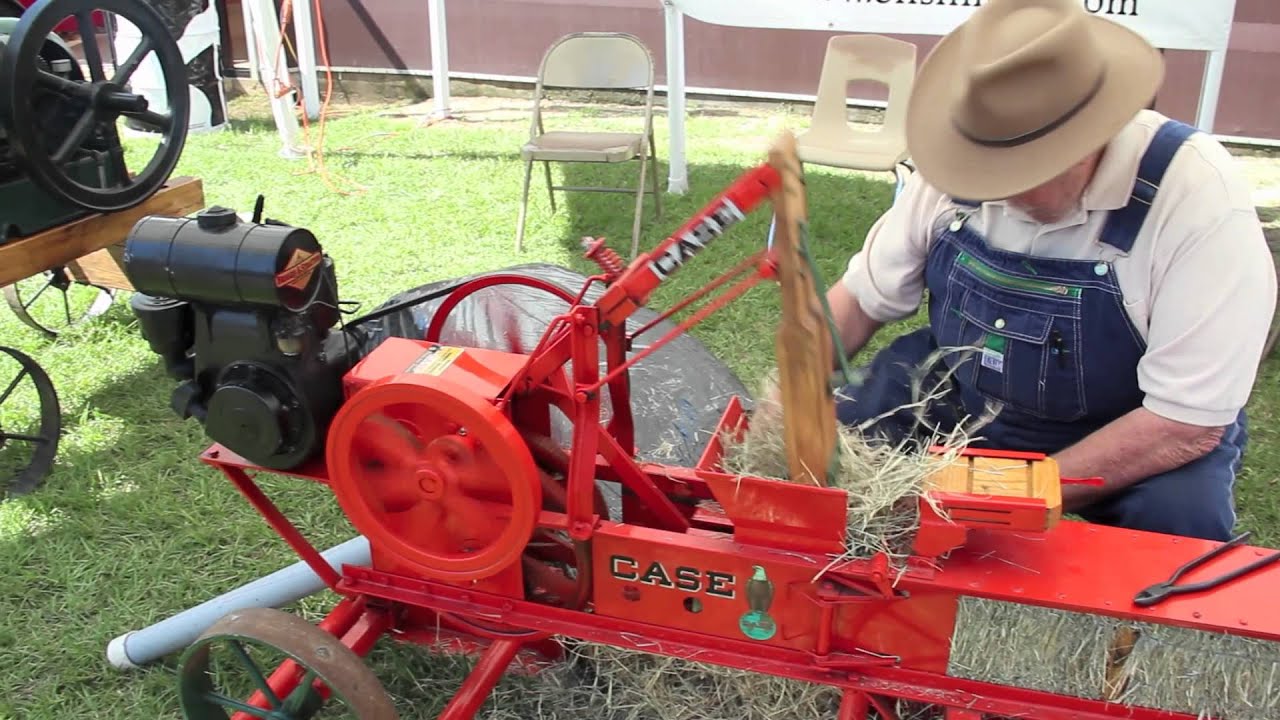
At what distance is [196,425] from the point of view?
12.2ft

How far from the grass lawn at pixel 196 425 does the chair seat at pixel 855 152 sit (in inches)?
14.2

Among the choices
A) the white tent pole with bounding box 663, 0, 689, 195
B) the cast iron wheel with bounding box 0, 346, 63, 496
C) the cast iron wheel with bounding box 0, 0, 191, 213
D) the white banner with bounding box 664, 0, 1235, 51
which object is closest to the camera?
the cast iron wheel with bounding box 0, 0, 191, 213

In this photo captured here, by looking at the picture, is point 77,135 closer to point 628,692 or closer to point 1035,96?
point 628,692

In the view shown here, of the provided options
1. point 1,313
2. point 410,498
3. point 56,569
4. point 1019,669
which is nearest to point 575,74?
point 1,313

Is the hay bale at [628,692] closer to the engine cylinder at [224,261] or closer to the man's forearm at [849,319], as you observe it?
Answer: the man's forearm at [849,319]

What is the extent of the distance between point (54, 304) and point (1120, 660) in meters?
4.51

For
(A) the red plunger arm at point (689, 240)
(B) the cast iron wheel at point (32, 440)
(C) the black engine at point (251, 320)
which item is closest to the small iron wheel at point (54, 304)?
(B) the cast iron wheel at point (32, 440)

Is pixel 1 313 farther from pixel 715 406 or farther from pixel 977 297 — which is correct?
pixel 977 297

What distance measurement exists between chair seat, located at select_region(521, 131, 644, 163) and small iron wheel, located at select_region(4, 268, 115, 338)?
81.5 inches

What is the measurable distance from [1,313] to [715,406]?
3.29 meters

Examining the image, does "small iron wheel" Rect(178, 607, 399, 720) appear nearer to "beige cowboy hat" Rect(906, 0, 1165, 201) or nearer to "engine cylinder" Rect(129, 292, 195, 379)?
"engine cylinder" Rect(129, 292, 195, 379)

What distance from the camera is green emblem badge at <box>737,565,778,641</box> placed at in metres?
1.89

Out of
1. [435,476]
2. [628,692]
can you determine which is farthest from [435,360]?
[628,692]

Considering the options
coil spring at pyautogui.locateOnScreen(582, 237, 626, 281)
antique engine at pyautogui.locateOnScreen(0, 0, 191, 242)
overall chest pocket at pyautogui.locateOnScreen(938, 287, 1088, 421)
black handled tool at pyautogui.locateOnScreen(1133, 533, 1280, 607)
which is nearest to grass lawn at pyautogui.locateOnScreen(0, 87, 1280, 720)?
antique engine at pyautogui.locateOnScreen(0, 0, 191, 242)
